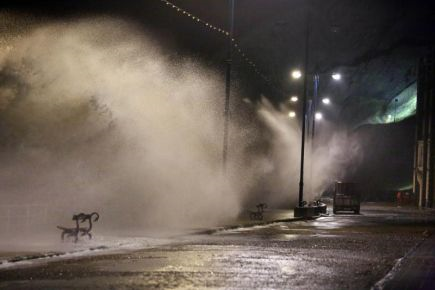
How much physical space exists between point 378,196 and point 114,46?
67.8 meters

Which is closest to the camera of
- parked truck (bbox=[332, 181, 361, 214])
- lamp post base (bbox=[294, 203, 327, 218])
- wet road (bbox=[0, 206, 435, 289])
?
wet road (bbox=[0, 206, 435, 289])

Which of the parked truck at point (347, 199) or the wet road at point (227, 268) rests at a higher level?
the parked truck at point (347, 199)

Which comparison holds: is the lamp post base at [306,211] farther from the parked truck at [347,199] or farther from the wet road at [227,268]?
the wet road at [227,268]

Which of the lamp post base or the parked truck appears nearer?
the lamp post base

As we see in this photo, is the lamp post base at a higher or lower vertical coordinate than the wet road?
higher

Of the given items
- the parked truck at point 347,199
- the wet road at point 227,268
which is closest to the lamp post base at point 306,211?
the parked truck at point 347,199

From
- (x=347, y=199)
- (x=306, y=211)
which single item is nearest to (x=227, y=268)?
(x=306, y=211)

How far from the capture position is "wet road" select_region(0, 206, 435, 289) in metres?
11.2

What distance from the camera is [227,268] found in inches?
522

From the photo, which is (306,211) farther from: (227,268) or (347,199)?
(227,268)

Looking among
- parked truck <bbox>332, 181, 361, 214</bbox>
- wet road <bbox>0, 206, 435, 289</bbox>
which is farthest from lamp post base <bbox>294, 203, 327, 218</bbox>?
wet road <bbox>0, 206, 435, 289</bbox>

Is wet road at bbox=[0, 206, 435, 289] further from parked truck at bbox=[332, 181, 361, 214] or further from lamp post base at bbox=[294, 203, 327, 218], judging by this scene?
parked truck at bbox=[332, 181, 361, 214]

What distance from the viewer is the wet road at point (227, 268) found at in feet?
36.7

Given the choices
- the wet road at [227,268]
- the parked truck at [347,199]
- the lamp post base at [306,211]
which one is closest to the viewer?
the wet road at [227,268]
